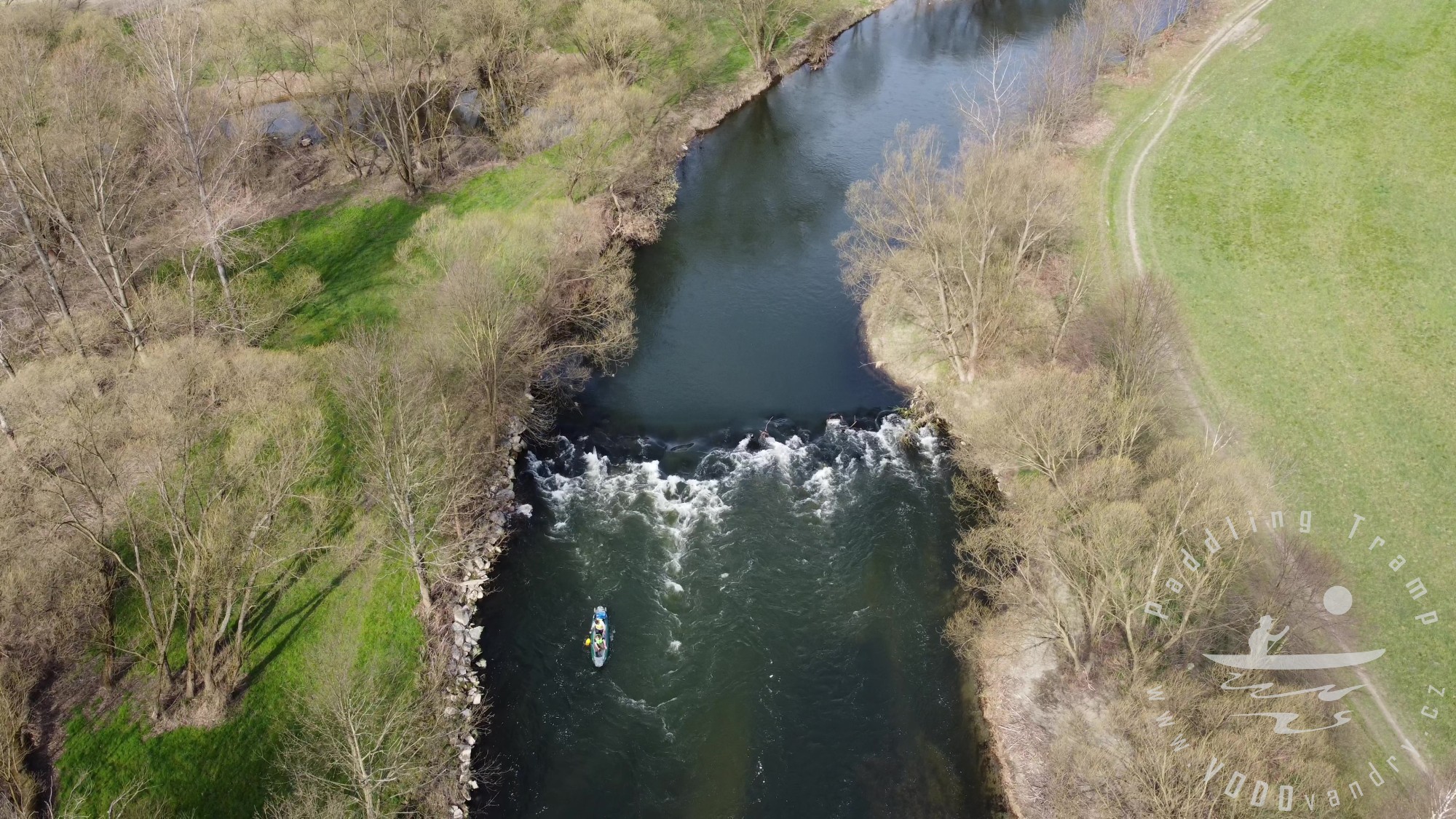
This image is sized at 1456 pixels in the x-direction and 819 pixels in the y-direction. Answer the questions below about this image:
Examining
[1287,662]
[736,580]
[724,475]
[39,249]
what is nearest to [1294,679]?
[1287,662]

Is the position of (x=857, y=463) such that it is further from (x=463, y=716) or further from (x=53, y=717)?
(x=53, y=717)

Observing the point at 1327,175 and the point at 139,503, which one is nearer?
the point at 139,503

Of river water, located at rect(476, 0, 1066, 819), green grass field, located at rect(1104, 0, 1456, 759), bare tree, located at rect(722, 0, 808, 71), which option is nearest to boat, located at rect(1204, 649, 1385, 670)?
green grass field, located at rect(1104, 0, 1456, 759)

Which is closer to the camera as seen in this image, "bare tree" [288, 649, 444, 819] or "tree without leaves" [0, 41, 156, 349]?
"bare tree" [288, 649, 444, 819]

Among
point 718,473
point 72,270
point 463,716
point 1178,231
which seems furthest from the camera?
point 1178,231

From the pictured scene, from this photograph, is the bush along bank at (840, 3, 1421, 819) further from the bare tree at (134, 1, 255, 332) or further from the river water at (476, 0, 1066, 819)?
the bare tree at (134, 1, 255, 332)

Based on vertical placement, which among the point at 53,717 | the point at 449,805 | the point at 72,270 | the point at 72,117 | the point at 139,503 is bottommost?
the point at 449,805

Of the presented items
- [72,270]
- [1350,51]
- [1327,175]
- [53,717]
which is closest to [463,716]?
[53,717]
